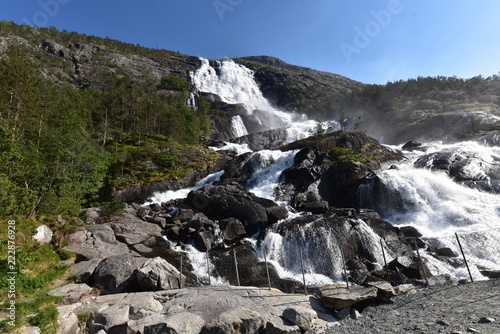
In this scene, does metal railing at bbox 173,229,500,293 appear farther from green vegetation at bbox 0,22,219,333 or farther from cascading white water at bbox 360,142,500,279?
green vegetation at bbox 0,22,219,333

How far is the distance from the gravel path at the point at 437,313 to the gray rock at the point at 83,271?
11.0 m

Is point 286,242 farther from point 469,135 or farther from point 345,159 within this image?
point 469,135

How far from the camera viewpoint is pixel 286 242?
2169 cm

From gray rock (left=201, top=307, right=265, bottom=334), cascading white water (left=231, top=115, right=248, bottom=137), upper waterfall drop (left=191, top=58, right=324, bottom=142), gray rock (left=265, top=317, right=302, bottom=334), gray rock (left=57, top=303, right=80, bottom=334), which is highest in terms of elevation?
upper waterfall drop (left=191, top=58, right=324, bottom=142)

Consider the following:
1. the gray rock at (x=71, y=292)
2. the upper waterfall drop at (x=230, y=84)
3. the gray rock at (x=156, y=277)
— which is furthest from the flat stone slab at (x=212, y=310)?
the upper waterfall drop at (x=230, y=84)

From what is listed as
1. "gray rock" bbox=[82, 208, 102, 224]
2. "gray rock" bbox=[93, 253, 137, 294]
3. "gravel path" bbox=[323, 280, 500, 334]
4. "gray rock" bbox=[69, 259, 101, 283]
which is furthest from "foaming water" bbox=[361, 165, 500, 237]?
"gray rock" bbox=[82, 208, 102, 224]

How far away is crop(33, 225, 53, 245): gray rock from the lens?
14.3m

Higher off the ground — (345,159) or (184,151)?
(184,151)

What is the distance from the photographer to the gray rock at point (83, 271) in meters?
11.5

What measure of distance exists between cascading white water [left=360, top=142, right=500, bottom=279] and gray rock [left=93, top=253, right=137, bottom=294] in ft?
68.1

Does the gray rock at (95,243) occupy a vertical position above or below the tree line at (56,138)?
below

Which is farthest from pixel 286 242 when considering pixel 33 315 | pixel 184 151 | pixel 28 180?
pixel 184 151

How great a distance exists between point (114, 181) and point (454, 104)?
3783 inches

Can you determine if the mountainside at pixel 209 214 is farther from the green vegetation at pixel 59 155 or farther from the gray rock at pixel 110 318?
the green vegetation at pixel 59 155
